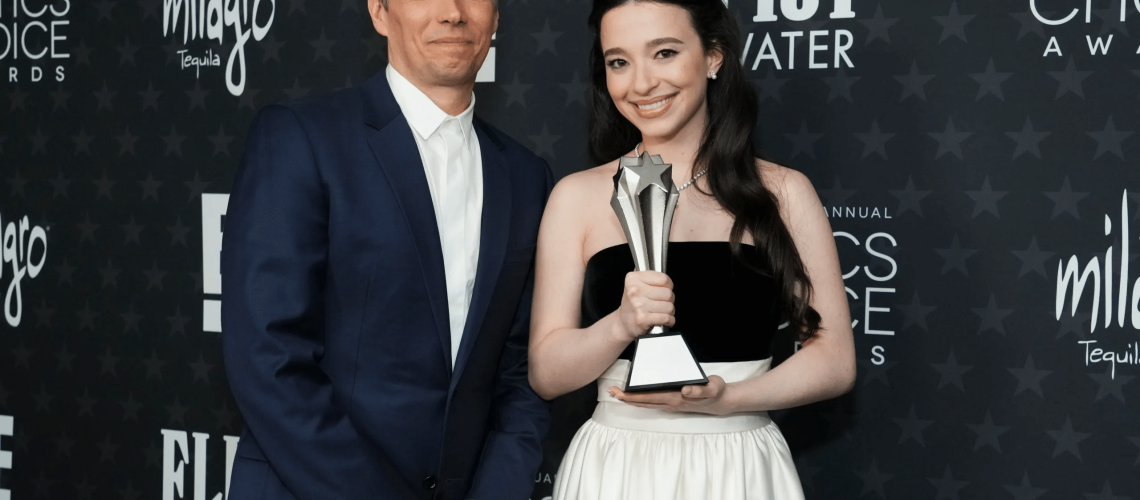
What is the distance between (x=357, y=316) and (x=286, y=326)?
0.41 feet

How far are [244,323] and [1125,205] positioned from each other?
1.64 metres

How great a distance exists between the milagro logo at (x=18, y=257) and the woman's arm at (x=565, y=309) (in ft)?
6.15

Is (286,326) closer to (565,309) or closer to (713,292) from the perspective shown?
(565,309)

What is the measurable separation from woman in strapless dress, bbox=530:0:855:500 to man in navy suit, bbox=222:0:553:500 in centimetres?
10

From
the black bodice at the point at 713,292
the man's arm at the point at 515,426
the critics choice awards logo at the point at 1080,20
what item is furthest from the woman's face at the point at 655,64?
the critics choice awards logo at the point at 1080,20

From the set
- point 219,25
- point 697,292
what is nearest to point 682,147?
point 697,292

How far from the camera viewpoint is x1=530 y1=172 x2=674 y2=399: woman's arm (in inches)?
59.1

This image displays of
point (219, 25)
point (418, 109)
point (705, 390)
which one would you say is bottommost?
point (705, 390)

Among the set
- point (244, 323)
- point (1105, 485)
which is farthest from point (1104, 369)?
point (244, 323)

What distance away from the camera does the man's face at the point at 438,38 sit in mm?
1576

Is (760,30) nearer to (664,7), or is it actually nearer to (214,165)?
(664,7)

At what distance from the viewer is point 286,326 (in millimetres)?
1426

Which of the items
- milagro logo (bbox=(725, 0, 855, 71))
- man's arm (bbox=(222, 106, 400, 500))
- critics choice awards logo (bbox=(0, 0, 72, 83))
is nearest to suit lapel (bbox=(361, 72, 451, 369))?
man's arm (bbox=(222, 106, 400, 500))

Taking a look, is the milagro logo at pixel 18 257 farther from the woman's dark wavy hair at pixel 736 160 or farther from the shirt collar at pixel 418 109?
the woman's dark wavy hair at pixel 736 160
